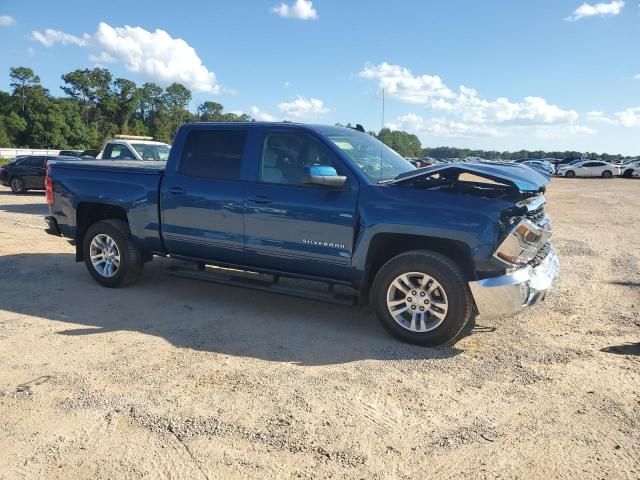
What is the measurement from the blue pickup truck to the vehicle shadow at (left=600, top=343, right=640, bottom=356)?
2.55 feet

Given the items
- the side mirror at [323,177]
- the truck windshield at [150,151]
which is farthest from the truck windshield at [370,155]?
the truck windshield at [150,151]

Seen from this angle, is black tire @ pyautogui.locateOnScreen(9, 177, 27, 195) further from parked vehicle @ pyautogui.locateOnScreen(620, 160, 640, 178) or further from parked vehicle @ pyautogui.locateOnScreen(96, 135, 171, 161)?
parked vehicle @ pyautogui.locateOnScreen(620, 160, 640, 178)

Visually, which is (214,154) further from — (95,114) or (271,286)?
(95,114)

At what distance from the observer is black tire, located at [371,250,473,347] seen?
178 inches

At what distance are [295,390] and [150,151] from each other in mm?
10491

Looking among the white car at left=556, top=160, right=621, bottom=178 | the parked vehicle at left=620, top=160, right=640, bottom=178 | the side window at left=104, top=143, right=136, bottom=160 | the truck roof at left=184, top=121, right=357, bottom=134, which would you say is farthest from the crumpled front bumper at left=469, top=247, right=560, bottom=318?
the parked vehicle at left=620, top=160, right=640, bottom=178

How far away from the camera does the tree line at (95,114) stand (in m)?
96.8

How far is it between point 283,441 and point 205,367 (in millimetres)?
1268

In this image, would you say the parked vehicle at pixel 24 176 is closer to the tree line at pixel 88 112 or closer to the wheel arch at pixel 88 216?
the wheel arch at pixel 88 216

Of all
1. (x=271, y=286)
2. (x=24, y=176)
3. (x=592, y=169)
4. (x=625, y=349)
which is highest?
(x=592, y=169)

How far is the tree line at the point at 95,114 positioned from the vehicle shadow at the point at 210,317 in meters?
73.5

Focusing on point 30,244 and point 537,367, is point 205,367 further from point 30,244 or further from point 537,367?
point 30,244

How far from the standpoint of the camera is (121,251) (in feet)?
20.8

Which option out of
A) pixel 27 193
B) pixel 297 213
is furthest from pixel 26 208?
pixel 297 213
